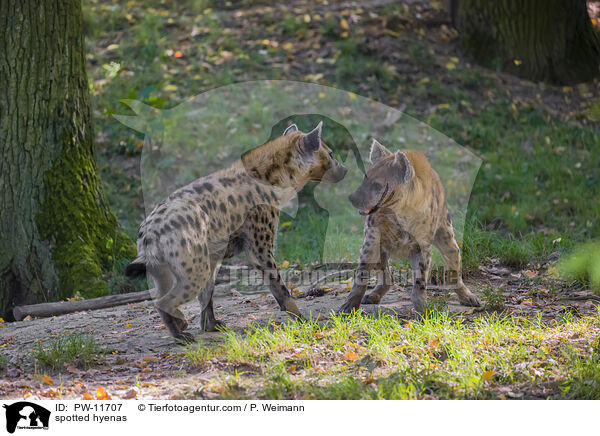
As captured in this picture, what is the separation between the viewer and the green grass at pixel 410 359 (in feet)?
15.3

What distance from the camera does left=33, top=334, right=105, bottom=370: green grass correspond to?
541cm

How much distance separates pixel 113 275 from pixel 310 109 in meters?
4.56

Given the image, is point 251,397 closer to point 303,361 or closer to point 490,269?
point 303,361

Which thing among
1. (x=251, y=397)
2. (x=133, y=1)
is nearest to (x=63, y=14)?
(x=251, y=397)

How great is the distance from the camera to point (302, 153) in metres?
6.30


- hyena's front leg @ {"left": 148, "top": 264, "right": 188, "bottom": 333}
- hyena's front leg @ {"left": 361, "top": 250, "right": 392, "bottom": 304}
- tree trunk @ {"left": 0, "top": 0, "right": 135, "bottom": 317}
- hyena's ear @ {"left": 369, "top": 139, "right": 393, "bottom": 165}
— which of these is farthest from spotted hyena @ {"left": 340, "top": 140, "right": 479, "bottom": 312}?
tree trunk @ {"left": 0, "top": 0, "right": 135, "bottom": 317}

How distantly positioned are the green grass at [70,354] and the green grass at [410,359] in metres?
0.81

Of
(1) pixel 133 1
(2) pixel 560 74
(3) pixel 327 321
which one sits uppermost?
(1) pixel 133 1

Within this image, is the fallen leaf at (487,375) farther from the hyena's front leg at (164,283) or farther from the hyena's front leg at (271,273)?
the hyena's front leg at (164,283)

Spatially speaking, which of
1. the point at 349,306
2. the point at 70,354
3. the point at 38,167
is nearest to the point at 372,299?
the point at 349,306
